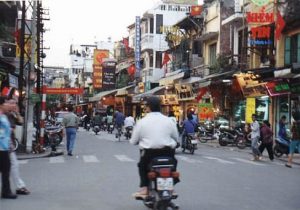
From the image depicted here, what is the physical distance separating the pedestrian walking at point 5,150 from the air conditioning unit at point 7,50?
1687cm

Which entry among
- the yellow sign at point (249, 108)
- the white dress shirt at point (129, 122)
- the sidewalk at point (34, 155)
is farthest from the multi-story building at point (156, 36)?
the sidewalk at point (34, 155)

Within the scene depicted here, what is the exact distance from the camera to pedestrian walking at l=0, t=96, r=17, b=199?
995cm

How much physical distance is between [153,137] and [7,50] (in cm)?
2033

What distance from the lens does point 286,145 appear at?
2197 cm

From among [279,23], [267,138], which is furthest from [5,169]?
[279,23]

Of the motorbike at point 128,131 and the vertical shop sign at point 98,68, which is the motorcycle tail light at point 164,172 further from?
the vertical shop sign at point 98,68

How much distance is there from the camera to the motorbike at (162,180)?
8375mm

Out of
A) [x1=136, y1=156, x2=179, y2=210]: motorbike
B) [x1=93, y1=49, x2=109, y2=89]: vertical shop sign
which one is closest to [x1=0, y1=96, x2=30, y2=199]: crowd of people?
[x1=136, y1=156, x2=179, y2=210]: motorbike

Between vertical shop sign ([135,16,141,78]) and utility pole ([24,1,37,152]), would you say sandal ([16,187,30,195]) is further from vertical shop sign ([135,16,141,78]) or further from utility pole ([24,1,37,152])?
vertical shop sign ([135,16,141,78])

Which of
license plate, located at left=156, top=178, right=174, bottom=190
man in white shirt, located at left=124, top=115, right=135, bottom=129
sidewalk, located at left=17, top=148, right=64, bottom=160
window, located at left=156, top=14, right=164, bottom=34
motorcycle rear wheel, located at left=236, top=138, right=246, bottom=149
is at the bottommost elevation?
sidewalk, located at left=17, top=148, right=64, bottom=160

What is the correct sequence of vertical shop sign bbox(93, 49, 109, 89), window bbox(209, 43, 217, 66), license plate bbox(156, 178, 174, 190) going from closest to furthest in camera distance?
license plate bbox(156, 178, 174, 190), window bbox(209, 43, 217, 66), vertical shop sign bbox(93, 49, 109, 89)

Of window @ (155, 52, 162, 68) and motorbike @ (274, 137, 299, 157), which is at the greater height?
window @ (155, 52, 162, 68)

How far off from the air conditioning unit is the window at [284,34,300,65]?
13.5m

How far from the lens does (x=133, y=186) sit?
39.7 feet
